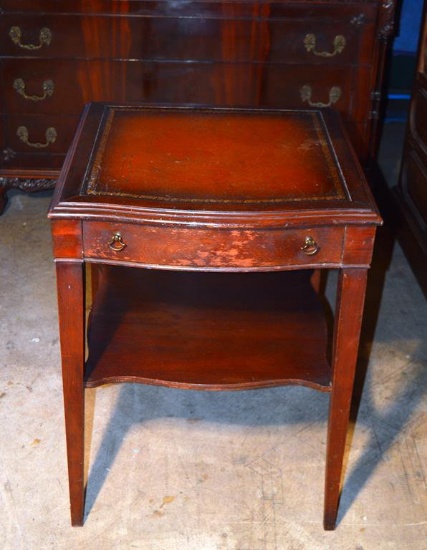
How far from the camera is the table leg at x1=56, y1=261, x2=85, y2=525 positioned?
169cm

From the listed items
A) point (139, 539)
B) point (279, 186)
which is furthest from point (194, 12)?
point (139, 539)

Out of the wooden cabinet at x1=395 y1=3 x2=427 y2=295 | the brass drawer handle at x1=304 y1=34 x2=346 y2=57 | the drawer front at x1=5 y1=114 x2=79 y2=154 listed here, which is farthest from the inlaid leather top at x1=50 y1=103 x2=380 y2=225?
the drawer front at x1=5 y1=114 x2=79 y2=154

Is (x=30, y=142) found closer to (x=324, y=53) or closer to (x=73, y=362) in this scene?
A: (x=324, y=53)

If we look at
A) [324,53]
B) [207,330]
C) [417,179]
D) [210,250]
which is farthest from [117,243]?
[324,53]

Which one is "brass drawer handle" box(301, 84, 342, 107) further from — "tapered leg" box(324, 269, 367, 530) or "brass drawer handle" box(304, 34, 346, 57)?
"tapered leg" box(324, 269, 367, 530)

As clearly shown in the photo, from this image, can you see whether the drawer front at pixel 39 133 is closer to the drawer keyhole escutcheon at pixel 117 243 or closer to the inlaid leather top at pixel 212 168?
the inlaid leather top at pixel 212 168

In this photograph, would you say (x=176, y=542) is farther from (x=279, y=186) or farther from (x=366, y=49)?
(x=366, y=49)

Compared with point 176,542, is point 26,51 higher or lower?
higher

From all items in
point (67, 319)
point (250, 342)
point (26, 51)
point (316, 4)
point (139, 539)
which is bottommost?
point (139, 539)

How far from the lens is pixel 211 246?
1.66 metres

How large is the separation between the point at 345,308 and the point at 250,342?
1.26ft

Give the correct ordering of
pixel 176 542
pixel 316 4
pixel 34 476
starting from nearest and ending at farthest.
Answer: pixel 176 542
pixel 34 476
pixel 316 4

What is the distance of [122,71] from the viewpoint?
3031mm

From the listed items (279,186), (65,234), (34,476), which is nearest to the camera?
(65,234)
